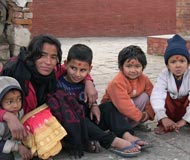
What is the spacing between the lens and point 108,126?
340 cm

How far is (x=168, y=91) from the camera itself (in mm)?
3666

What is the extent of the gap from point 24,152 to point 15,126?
21 centimetres

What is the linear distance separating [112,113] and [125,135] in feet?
0.77

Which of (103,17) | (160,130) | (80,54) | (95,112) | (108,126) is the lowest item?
(160,130)

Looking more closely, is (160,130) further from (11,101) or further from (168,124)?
(11,101)

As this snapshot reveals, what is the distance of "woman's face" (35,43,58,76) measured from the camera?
3.04 meters

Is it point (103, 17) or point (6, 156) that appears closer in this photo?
point (6, 156)

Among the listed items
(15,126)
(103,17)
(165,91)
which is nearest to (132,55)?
(165,91)

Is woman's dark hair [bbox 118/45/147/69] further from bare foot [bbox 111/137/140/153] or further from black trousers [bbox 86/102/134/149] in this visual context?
bare foot [bbox 111/137/140/153]

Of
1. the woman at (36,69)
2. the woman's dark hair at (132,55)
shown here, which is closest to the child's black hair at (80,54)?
the woman at (36,69)

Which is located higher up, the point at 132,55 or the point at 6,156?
the point at 132,55

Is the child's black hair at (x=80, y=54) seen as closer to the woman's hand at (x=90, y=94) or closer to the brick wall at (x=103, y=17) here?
the woman's hand at (x=90, y=94)

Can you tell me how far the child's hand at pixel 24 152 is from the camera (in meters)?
2.78

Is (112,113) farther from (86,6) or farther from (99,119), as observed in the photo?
(86,6)
